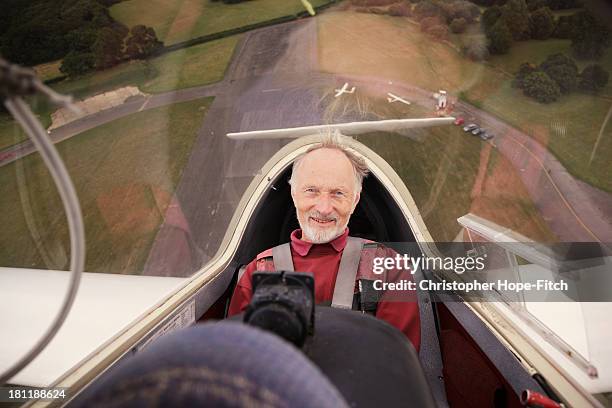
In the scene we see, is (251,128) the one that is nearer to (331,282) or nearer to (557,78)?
(557,78)

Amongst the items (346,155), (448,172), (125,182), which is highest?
(125,182)

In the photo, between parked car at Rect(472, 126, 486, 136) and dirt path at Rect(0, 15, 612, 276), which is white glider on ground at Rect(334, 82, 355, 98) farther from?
parked car at Rect(472, 126, 486, 136)

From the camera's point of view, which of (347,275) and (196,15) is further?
(196,15)

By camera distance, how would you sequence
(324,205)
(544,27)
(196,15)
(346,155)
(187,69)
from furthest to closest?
(187,69)
(196,15)
(544,27)
(346,155)
(324,205)

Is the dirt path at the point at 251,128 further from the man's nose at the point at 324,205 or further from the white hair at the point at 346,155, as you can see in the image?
the man's nose at the point at 324,205

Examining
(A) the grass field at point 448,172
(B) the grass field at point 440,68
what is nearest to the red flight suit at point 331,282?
(A) the grass field at point 448,172

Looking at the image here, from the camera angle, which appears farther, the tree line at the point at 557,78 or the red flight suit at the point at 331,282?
the tree line at the point at 557,78

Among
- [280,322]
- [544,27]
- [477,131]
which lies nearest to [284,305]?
[280,322]

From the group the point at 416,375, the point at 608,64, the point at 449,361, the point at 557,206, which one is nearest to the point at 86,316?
the point at 416,375
